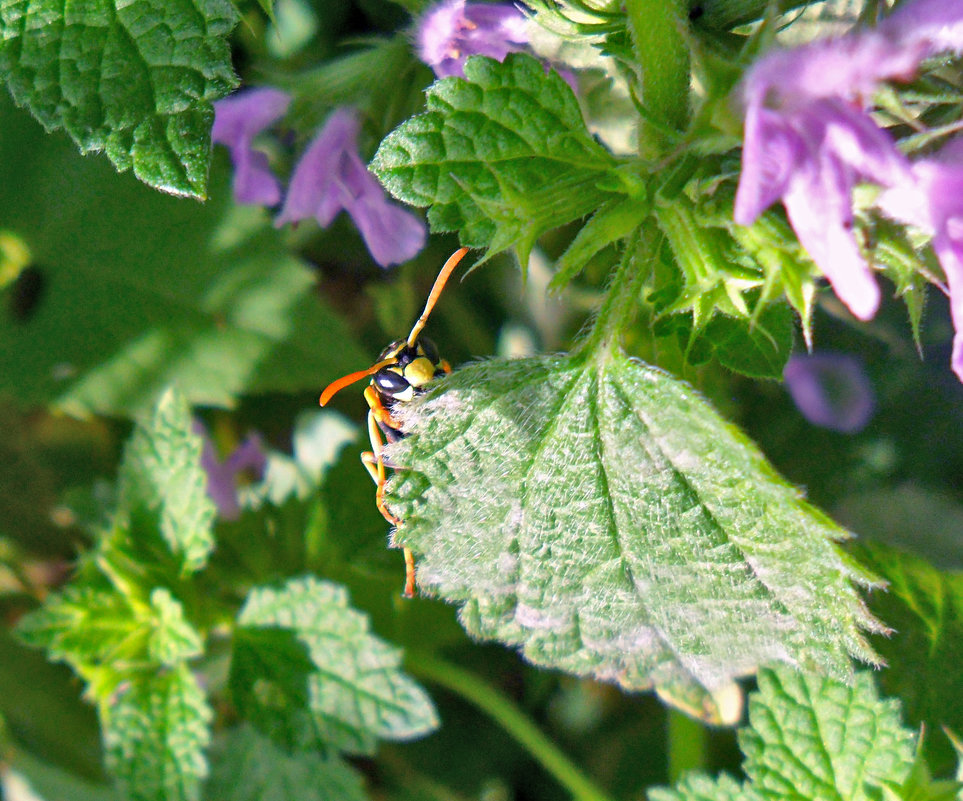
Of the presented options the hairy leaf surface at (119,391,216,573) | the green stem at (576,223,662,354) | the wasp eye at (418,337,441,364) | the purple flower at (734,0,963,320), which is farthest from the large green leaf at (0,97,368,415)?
the purple flower at (734,0,963,320)

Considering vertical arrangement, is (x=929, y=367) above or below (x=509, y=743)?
above

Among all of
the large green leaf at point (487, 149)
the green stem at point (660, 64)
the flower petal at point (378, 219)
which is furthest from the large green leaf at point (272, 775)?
the green stem at point (660, 64)

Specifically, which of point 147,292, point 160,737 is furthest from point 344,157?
point 160,737

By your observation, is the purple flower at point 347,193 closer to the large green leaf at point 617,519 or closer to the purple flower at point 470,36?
the purple flower at point 470,36

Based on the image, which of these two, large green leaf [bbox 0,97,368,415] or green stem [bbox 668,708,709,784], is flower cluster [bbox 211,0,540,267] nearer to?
large green leaf [bbox 0,97,368,415]

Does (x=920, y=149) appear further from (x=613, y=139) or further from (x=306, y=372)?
(x=306, y=372)

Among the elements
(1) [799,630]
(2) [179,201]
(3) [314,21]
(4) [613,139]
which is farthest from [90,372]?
(1) [799,630]
